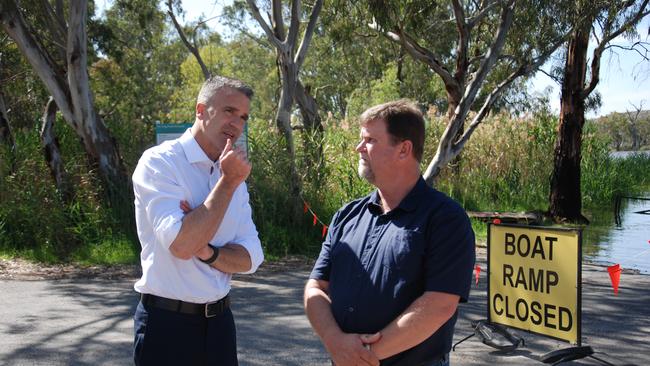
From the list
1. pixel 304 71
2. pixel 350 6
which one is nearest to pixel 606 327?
pixel 350 6

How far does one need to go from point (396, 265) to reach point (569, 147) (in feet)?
51.7

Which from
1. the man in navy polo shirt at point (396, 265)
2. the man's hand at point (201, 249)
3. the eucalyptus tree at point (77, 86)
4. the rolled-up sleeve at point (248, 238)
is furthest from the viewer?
the eucalyptus tree at point (77, 86)

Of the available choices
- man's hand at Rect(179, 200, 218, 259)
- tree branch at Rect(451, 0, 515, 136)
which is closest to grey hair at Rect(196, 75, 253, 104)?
man's hand at Rect(179, 200, 218, 259)

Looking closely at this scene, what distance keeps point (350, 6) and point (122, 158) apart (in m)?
5.98

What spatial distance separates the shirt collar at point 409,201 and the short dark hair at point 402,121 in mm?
113

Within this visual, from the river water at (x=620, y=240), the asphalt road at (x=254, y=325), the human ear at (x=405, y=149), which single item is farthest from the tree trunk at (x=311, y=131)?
the human ear at (x=405, y=149)

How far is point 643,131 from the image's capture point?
96.4m

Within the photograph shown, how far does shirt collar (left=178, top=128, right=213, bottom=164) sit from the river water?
9.91 metres

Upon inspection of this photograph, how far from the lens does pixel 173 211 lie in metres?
3.16

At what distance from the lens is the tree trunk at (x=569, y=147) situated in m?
17.2

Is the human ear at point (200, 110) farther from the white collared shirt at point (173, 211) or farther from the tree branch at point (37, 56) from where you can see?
the tree branch at point (37, 56)

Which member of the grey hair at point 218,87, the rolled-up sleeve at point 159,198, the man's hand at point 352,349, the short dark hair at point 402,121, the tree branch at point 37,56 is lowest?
the man's hand at point 352,349

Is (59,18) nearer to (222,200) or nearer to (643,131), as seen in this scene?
(222,200)

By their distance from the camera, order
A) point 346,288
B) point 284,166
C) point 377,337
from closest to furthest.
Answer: point 377,337, point 346,288, point 284,166
